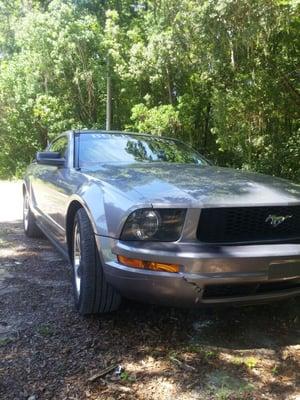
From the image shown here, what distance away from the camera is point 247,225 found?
9.50 feet

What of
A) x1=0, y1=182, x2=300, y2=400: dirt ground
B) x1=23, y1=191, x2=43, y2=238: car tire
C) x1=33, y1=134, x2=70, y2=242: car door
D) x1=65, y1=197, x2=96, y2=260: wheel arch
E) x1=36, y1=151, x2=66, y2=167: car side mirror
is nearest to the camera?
x1=0, y1=182, x2=300, y2=400: dirt ground

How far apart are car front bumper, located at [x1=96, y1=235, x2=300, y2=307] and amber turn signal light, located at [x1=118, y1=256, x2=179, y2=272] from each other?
2cm

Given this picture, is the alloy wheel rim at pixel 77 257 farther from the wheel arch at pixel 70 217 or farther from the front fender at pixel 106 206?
A: the front fender at pixel 106 206

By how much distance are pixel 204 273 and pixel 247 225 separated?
1.48 ft

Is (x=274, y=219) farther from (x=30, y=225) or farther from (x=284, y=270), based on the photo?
(x=30, y=225)

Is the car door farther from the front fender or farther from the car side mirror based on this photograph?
the front fender

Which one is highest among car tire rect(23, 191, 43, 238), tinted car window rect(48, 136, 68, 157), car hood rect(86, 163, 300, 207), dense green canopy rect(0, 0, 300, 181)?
dense green canopy rect(0, 0, 300, 181)

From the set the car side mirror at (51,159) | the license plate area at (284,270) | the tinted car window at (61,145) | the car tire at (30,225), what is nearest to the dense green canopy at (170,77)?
the tinted car window at (61,145)

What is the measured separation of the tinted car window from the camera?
483 cm

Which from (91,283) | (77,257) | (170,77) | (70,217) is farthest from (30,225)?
(170,77)

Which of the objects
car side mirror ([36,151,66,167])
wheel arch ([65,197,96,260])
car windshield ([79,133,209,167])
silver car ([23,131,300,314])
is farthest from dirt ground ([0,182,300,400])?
car windshield ([79,133,209,167])

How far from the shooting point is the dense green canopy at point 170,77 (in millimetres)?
9195

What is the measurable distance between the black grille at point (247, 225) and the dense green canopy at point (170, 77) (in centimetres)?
526

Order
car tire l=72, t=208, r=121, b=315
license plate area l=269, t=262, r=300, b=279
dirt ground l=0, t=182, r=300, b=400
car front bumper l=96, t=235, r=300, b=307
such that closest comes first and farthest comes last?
dirt ground l=0, t=182, r=300, b=400
car front bumper l=96, t=235, r=300, b=307
license plate area l=269, t=262, r=300, b=279
car tire l=72, t=208, r=121, b=315
